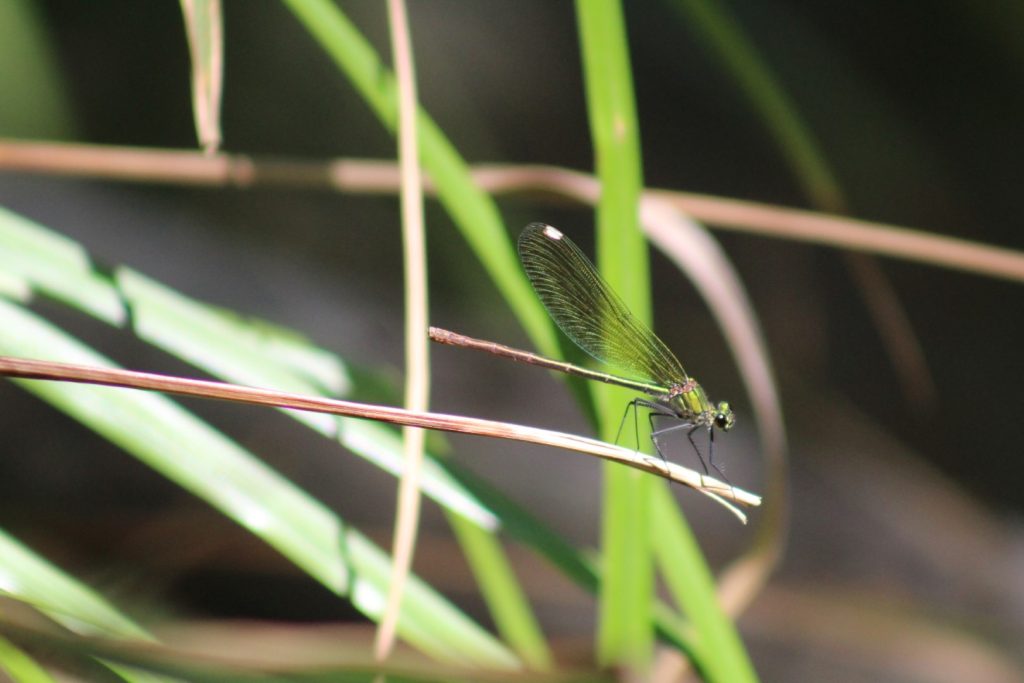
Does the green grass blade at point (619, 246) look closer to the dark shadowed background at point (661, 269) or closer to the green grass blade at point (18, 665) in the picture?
the green grass blade at point (18, 665)

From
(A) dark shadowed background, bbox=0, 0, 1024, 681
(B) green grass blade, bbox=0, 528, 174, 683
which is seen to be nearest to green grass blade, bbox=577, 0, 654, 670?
(B) green grass blade, bbox=0, 528, 174, 683

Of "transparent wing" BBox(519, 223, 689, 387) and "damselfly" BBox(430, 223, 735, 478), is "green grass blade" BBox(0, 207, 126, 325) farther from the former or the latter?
"transparent wing" BBox(519, 223, 689, 387)

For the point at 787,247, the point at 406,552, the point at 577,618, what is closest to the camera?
the point at 406,552

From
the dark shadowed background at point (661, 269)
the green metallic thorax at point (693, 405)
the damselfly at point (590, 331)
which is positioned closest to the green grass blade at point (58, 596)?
the damselfly at point (590, 331)

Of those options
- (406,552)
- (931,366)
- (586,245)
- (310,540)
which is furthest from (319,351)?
(931,366)

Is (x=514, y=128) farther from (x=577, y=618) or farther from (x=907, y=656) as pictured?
(x=907, y=656)
